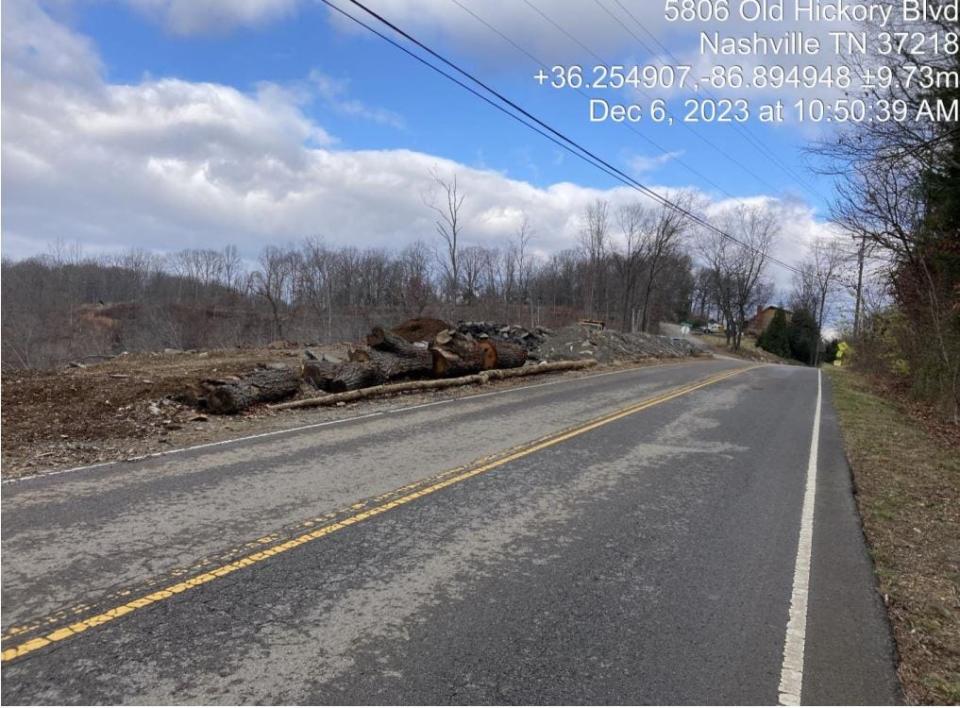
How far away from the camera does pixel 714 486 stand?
6871 millimetres

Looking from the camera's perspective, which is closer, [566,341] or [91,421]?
[91,421]

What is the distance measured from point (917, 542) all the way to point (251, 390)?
1031 cm

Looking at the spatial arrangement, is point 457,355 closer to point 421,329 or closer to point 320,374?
point 421,329

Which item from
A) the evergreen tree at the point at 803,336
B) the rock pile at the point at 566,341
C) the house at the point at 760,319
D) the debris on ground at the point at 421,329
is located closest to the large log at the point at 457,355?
the debris on ground at the point at 421,329

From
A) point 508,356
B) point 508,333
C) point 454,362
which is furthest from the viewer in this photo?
point 508,333

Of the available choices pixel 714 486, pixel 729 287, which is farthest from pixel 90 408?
pixel 729 287

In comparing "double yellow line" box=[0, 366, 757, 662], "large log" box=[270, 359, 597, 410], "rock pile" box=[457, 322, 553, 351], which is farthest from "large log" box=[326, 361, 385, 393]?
"rock pile" box=[457, 322, 553, 351]

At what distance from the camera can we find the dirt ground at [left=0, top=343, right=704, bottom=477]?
786 centimetres

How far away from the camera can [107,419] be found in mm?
9836

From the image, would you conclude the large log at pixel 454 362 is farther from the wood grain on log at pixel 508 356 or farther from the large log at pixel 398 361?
the wood grain on log at pixel 508 356

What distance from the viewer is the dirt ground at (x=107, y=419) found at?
7.86 metres

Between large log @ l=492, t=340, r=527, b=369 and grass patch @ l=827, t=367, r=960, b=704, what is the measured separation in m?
9.70

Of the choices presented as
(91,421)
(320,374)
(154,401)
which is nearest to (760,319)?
(320,374)

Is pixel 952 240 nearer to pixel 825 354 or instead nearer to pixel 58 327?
pixel 58 327
